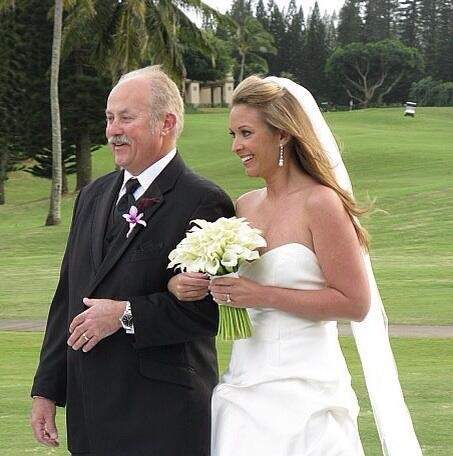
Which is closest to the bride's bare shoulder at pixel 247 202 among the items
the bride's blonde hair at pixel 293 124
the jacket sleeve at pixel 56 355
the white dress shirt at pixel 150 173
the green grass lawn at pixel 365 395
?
A: the bride's blonde hair at pixel 293 124

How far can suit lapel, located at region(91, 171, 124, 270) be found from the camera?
3793 millimetres

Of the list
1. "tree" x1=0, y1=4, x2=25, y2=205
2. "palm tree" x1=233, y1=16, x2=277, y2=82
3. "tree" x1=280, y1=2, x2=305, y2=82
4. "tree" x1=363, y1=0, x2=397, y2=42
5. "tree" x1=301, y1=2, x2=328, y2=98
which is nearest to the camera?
"tree" x1=0, y1=4, x2=25, y2=205

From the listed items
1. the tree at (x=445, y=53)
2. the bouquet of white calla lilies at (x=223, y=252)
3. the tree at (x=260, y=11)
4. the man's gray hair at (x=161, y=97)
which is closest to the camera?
the bouquet of white calla lilies at (x=223, y=252)

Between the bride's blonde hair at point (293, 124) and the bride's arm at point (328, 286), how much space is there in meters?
0.15

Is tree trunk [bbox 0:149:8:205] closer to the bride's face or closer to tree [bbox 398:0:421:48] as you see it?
the bride's face

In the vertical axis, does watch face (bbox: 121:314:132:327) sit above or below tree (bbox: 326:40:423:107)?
above

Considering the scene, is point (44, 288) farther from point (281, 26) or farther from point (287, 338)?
point (281, 26)

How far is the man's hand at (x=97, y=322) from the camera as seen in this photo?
11.7ft

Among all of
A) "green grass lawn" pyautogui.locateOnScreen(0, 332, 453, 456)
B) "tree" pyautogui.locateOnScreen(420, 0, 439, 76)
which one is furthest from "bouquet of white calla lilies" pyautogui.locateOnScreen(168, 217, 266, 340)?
"tree" pyautogui.locateOnScreen(420, 0, 439, 76)

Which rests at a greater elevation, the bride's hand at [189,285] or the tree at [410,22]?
the bride's hand at [189,285]

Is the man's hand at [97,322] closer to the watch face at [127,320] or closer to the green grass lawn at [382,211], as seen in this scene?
the watch face at [127,320]

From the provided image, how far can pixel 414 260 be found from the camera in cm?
2131

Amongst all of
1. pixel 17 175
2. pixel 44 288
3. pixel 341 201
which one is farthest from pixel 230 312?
pixel 17 175

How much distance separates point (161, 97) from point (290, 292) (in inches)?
33.3
